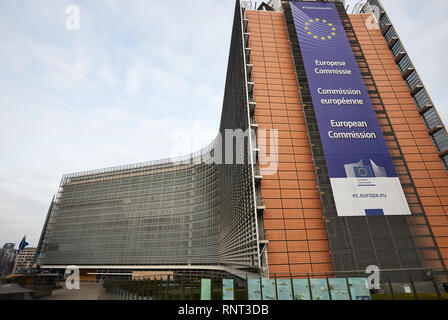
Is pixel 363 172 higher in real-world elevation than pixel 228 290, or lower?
higher

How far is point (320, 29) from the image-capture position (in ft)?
128

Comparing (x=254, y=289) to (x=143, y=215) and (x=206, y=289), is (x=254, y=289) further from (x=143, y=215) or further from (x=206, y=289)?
(x=143, y=215)

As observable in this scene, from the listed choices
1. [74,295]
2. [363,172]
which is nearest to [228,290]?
[363,172]

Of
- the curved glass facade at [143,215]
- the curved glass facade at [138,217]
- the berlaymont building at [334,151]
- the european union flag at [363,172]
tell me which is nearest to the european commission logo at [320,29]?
the berlaymont building at [334,151]

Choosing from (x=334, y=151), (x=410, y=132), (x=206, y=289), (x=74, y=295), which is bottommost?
(x=74, y=295)

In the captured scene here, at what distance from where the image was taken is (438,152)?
33062mm

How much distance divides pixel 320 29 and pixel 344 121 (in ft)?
61.2

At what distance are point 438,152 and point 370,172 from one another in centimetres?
1379

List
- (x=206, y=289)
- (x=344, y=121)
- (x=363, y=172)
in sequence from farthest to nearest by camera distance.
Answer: (x=344, y=121)
(x=363, y=172)
(x=206, y=289)

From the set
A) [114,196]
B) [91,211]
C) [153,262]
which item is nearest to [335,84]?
[153,262]

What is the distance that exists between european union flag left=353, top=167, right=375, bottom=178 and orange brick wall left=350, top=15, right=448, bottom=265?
792 cm

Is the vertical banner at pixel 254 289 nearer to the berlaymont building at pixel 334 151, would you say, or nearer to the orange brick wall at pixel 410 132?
the berlaymont building at pixel 334 151
